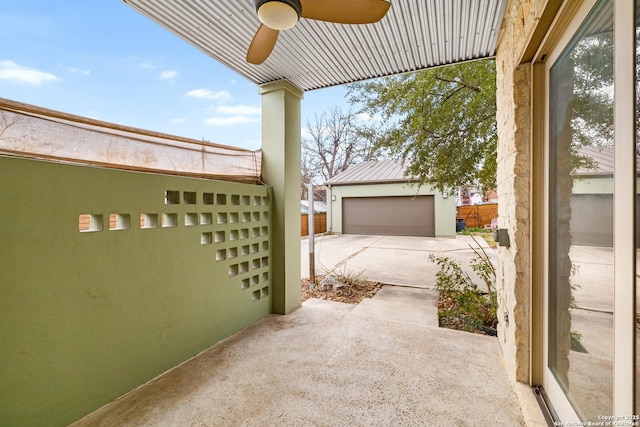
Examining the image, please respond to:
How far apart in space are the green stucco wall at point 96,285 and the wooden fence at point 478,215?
47.8 ft

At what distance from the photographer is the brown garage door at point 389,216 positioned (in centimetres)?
1137

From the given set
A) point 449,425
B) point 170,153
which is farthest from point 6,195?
point 449,425

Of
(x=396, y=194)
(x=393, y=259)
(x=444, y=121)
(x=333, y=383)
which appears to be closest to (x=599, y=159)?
(x=333, y=383)

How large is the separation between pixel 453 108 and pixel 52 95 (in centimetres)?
1140

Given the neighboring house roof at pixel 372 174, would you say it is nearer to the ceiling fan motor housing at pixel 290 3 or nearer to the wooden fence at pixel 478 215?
the wooden fence at pixel 478 215

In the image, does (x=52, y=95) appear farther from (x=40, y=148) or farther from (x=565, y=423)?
(x=565, y=423)

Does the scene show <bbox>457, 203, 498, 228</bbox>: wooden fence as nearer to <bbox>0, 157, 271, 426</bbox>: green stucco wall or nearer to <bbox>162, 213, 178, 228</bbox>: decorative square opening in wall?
<bbox>0, 157, 271, 426</bbox>: green stucco wall

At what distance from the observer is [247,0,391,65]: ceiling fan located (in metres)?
1.57

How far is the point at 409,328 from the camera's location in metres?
2.97

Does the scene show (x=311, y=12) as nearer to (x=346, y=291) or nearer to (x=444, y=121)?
(x=444, y=121)

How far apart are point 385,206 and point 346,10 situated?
10.8 meters

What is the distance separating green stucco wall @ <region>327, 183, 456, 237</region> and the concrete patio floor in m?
7.24

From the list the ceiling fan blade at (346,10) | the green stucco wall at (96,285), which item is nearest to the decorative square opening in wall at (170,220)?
the green stucco wall at (96,285)

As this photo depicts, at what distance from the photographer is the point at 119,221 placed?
6.50 ft
